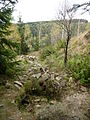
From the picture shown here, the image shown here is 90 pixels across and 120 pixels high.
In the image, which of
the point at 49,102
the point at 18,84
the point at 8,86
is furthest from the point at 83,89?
the point at 8,86

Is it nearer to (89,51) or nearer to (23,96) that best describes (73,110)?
(23,96)

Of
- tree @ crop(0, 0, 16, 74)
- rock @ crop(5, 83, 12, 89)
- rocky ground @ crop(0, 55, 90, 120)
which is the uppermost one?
tree @ crop(0, 0, 16, 74)

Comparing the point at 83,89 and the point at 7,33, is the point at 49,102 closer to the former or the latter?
the point at 83,89

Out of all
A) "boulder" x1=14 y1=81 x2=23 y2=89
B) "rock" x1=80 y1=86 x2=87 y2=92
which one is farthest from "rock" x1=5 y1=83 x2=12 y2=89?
"rock" x1=80 y1=86 x2=87 y2=92

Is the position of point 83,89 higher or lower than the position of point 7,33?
lower

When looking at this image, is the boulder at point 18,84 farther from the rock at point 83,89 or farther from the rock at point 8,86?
Answer: the rock at point 83,89

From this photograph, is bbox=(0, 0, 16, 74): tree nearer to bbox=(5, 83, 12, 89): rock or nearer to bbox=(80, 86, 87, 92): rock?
bbox=(5, 83, 12, 89): rock

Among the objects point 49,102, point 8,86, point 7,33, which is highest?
point 7,33

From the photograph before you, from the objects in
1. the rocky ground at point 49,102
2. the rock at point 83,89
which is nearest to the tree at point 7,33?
the rocky ground at point 49,102

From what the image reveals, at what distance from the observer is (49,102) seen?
7223 mm

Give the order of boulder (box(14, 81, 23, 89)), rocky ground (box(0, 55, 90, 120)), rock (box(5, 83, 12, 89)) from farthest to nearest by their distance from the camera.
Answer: boulder (box(14, 81, 23, 89))
rock (box(5, 83, 12, 89))
rocky ground (box(0, 55, 90, 120))

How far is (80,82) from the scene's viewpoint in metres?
9.43

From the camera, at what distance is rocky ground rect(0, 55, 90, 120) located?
20.0 feet

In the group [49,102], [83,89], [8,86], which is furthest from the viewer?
[83,89]
